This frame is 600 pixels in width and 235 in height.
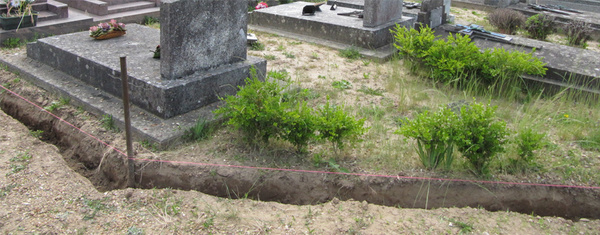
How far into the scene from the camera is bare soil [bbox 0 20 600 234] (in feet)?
10.8

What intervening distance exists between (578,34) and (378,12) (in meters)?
3.64

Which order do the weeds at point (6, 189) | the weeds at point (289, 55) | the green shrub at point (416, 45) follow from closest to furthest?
the weeds at point (6, 189)
the green shrub at point (416, 45)
the weeds at point (289, 55)

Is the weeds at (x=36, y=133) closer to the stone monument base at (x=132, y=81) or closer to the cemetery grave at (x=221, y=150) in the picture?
the cemetery grave at (x=221, y=150)

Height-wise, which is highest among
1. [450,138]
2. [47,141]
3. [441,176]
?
[450,138]

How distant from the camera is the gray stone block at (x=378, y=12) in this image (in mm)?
7648

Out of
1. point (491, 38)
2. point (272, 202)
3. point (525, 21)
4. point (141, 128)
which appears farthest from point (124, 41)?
point (525, 21)

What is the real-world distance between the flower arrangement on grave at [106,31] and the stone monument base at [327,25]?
10.9 ft

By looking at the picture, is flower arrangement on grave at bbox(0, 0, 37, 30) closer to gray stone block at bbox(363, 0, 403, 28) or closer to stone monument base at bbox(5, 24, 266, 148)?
stone monument base at bbox(5, 24, 266, 148)

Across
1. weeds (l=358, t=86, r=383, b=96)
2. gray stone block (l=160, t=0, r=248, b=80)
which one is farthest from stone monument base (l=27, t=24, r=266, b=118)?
weeds (l=358, t=86, r=383, b=96)

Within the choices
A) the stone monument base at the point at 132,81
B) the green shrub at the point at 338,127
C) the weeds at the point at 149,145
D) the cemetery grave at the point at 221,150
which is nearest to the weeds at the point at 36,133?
the cemetery grave at the point at 221,150

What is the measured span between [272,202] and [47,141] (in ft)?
8.43

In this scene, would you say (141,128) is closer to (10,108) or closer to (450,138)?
(10,108)

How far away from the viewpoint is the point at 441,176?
3.88 m

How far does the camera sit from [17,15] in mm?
6816
